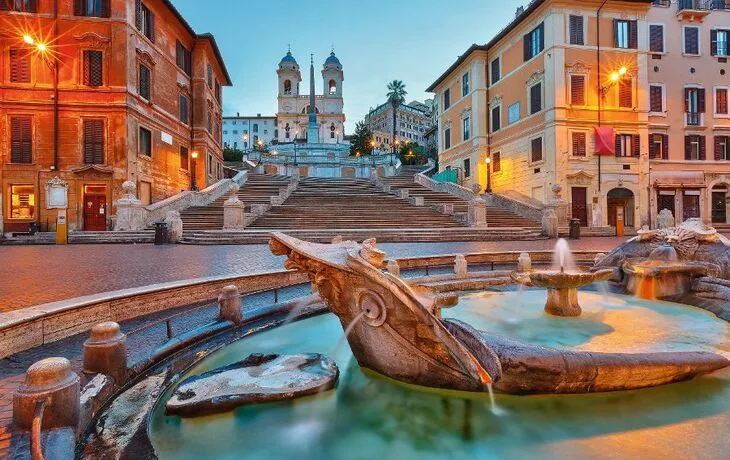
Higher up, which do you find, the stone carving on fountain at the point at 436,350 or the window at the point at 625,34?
the window at the point at 625,34

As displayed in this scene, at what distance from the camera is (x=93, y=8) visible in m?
24.1

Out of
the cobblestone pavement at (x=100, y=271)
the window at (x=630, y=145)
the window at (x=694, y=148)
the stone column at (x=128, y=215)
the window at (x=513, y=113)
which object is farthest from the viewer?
the window at (x=513, y=113)

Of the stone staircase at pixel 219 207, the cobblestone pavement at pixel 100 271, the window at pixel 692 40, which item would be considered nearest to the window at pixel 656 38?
the window at pixel 692 40

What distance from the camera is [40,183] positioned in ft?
75.5

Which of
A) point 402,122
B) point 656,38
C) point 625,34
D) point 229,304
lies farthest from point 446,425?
point 402,122

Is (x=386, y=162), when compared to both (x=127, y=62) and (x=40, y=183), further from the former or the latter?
(x=40, y=183)

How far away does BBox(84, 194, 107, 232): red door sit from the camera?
23797 mm

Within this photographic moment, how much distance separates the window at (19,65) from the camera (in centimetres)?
2302

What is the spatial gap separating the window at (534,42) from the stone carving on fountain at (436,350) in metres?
29.9

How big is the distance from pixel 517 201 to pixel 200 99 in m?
26.2

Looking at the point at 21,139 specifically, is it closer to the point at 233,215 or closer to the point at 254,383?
the point at 233,215

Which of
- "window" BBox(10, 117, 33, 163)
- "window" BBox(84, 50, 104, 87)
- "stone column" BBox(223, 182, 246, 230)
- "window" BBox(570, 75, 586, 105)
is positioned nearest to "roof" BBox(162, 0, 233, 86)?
"window" BBox(84, 50, 104, 87)

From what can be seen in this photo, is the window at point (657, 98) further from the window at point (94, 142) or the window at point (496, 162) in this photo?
the window at point (94, 142)

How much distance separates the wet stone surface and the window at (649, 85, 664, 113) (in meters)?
33.9
